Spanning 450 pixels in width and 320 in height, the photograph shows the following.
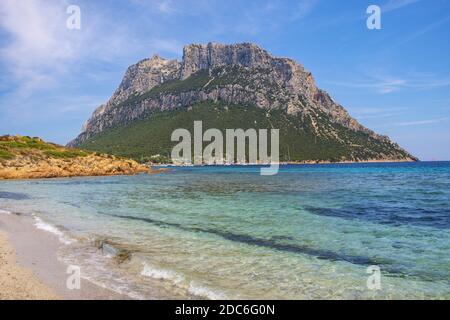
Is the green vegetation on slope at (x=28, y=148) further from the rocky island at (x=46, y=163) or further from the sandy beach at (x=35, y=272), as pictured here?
the sandy beach at (x=35, y=272)

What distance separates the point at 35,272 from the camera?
432 inches

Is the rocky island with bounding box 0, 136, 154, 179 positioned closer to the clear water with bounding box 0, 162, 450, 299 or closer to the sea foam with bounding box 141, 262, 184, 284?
the clear water with bounding box 0, 162, 450, 299

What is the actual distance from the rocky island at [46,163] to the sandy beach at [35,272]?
7118 centimetres

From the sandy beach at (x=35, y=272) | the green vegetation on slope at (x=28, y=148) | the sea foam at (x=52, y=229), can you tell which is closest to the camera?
the sandy beach at (x=35, y=272)

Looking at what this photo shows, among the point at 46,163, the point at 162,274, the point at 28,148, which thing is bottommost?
the point at 162,274

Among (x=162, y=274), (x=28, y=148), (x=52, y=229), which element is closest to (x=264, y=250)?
(x=162, y=274)

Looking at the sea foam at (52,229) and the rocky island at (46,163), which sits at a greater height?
the rocky island at (46,163)

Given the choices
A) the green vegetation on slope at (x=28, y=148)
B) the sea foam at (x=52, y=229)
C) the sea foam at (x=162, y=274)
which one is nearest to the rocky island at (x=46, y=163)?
the green vegetation on slope at (x=28, y=148)

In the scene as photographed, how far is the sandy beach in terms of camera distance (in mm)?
8938

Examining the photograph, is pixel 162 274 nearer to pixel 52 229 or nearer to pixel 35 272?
pixel 35 272

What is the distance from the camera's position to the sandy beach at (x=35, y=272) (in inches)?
352

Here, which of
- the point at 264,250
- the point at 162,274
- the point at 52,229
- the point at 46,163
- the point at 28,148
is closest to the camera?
the point at 162,274

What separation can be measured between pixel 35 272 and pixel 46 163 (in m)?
88.7
